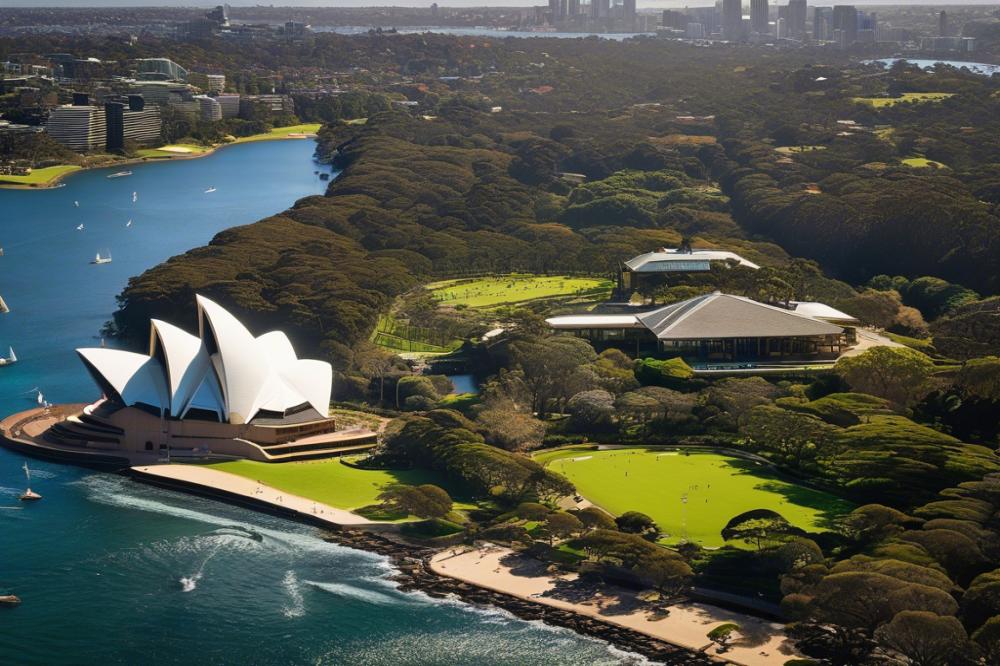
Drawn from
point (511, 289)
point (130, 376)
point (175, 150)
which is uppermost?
point (130, 376)

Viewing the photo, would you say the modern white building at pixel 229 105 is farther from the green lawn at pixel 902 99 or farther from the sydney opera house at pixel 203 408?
the sydney opera house at pixel 203 408

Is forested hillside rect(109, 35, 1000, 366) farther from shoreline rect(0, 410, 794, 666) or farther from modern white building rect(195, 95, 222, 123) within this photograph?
modern white building rect(195, 95, 222, 123)

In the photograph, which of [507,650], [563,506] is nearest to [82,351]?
[563,506]

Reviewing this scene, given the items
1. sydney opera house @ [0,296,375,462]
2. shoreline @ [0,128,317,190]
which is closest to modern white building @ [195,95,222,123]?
shoreline @ [0,128,317,190]

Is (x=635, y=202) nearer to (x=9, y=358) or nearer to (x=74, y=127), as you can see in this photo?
(x=9, y=358)

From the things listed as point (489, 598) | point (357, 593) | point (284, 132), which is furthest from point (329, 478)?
point (284, 132)

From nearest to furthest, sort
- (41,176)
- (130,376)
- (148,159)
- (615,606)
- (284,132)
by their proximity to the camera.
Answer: (615,606) → (130,376) → (41,176) → (148,159) → (284,132)

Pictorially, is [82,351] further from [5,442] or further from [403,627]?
[403,627]
